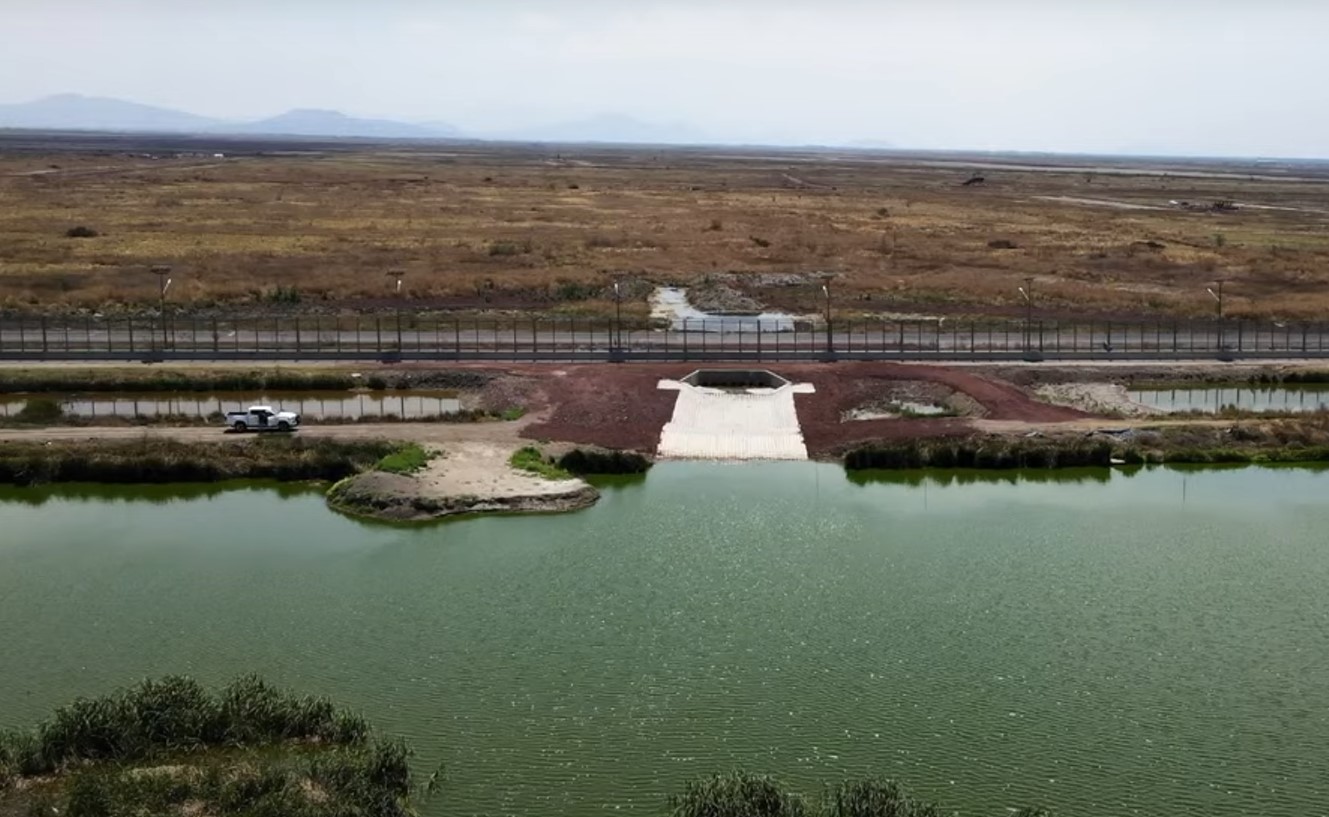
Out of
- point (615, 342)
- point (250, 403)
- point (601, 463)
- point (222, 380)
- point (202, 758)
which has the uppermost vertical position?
point (615, 342)

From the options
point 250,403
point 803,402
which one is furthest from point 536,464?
point 250,403

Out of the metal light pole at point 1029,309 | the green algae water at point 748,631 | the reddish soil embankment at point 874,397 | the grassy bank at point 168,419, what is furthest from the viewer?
the metal light pole at point 1029,309

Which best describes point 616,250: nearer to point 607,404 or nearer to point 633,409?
point 607,404

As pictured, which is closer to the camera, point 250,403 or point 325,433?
point 325,433

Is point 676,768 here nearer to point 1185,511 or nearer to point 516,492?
point 516,492

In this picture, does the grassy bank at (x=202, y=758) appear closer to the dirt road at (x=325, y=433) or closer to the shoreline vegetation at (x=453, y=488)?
the shoreline vegetation at (x=453, y=488)

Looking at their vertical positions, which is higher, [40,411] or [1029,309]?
[1029,309]

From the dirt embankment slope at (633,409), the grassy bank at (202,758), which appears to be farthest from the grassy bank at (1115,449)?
the grassy bank at (202,758)
